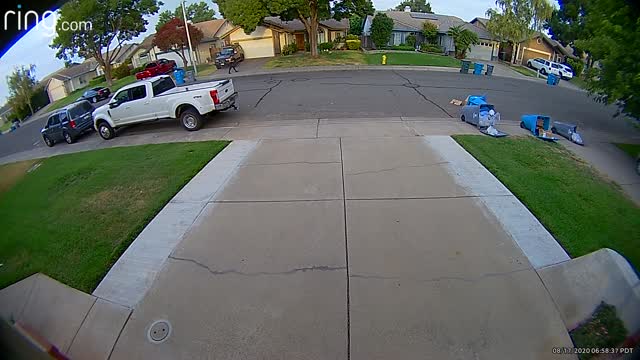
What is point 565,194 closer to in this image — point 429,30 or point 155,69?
point 155,69

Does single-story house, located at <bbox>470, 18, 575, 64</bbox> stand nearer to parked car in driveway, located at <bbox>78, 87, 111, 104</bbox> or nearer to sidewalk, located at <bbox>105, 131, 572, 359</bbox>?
parked car in driveway, located at <bbox>78, 87, 111, 104</bbox>

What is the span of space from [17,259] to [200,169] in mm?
3572

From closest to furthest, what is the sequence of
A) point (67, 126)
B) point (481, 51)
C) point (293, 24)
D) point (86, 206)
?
point (86, 206)
point (67, 126)
point (293, 24)
point (481, 51)

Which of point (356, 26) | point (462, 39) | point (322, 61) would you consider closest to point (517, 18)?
point (462, 39)

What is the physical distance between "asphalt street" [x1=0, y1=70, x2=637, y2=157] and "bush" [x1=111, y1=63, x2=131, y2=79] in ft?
57.3

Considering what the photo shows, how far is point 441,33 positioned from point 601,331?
4594cm

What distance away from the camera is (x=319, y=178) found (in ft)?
22.1

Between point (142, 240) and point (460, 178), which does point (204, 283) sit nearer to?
point (142, 240)

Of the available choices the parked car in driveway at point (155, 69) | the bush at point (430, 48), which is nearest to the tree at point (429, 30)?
the bush at point (430, 48)

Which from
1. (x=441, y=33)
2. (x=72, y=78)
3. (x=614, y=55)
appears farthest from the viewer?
(x=441, y=33)

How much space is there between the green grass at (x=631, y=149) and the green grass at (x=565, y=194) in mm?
2660

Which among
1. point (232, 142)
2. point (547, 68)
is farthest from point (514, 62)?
point (232, 142)

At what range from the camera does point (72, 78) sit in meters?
35.1

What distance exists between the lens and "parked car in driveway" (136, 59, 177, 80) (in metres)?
28.3
